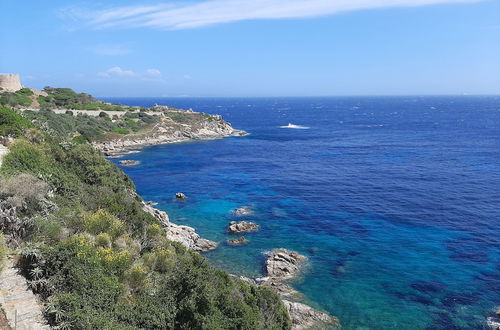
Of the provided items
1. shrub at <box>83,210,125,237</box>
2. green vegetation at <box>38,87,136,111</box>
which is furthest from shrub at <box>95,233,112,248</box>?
green vegetation at <box>38,87,136,111</box>

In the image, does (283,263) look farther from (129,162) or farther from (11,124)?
(129,162)

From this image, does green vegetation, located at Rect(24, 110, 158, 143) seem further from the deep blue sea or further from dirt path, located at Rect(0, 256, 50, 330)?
dirt path, located at Rect(0, 256, 50, 330)

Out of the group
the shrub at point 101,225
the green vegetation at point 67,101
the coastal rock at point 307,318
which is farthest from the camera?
the green vegetation at point 67,101

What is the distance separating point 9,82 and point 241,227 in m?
96.5

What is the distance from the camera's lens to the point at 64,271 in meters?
15.9

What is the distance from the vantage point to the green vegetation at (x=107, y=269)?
49.5 feet

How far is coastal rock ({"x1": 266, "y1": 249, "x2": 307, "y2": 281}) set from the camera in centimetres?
3061

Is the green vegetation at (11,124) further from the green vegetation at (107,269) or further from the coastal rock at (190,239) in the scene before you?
the coastal rock at (190,239)

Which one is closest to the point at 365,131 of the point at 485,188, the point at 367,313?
the point at 485,188

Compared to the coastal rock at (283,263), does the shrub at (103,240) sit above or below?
above

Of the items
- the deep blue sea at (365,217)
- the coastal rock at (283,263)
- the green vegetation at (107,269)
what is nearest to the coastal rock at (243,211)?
the deep blue sea at (365,217)

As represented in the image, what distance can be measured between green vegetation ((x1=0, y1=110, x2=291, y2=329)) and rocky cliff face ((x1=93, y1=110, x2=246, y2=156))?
61299 mm

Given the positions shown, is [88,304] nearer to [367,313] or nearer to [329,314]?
[329,314]

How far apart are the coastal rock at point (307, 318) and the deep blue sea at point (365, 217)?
38.8 inches
